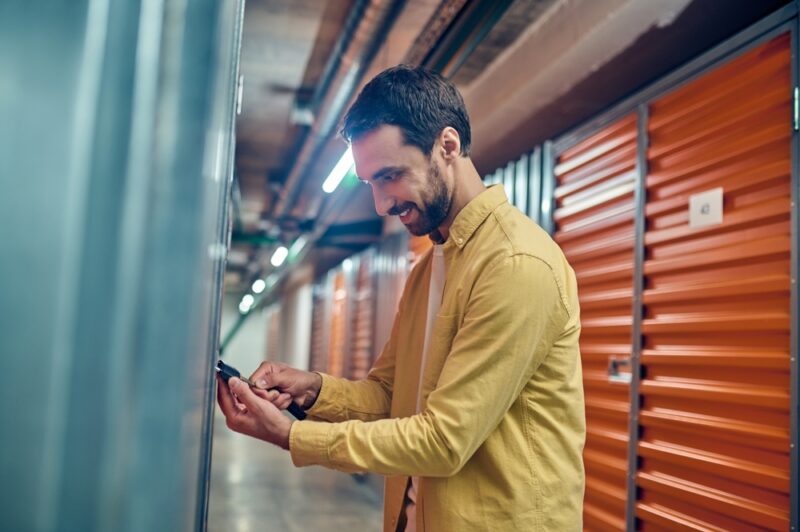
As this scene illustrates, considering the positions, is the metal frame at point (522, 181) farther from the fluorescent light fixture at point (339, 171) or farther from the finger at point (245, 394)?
the finger at point (245, 394)

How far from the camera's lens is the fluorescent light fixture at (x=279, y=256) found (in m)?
14.0

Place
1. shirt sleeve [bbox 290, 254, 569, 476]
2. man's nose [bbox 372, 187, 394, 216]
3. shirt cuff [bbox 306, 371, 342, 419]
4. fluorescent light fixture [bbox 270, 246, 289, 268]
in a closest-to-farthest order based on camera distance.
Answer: shirt sleeve [bbox 290, 254, 569, 476] < man's nose [bbox 372, 187, 394, 216] < shirt cuff [bbox 306, 371, 342, 419] < fluorescent light fixture [bbox 270, 246, 289, 268]

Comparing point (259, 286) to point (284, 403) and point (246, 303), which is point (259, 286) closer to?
point (246, 303)

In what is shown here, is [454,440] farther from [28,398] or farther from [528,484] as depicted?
[28,398]

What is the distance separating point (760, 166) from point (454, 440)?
2.63 metres

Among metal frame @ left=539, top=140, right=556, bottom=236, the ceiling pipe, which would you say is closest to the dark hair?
the ceiling pipe

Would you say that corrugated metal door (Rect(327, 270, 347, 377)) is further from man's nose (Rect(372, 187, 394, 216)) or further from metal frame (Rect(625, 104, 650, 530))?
man's nose (Rect(372, 187, 394, 216))

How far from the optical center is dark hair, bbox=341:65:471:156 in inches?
67.7

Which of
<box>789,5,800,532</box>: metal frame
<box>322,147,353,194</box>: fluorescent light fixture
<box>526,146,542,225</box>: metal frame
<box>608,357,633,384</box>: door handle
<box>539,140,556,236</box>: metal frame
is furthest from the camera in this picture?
<box>322,147,353,194</box>: fluorescent light fixture

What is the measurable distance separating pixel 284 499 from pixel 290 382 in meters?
6.74

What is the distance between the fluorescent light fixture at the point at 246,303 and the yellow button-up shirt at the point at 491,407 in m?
23.0

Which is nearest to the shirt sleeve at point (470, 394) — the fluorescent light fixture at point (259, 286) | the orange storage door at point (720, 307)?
the orange storage door at point (720, 307)

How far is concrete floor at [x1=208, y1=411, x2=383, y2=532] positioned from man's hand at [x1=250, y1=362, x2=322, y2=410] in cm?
521

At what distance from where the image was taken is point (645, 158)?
4.36 m
